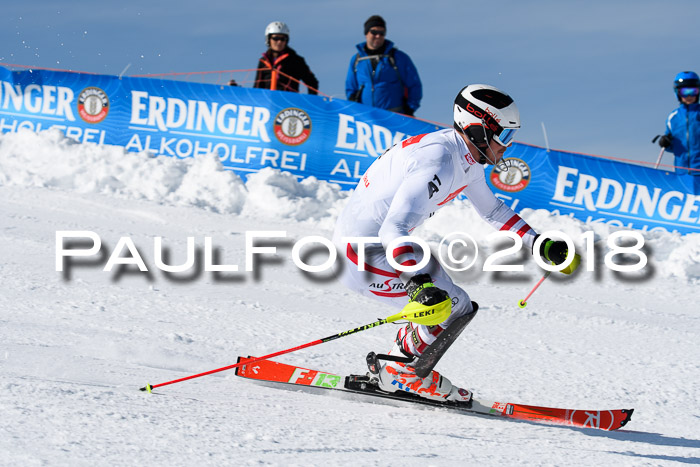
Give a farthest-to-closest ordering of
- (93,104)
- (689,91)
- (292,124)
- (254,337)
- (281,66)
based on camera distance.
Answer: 1. (93,104)
2. (689,91)
3. (292,124)
4. (281,66)
5. (254,337)

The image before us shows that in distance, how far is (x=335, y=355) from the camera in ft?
17.3

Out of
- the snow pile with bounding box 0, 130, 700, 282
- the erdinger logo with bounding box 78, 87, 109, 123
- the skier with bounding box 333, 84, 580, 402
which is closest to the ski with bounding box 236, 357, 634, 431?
the skier with bounding box 333, 84, 580, 402

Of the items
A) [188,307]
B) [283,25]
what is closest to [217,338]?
[188,307]

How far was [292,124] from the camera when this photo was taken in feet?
32.6

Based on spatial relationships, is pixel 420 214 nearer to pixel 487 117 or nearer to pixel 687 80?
pixel 487 117

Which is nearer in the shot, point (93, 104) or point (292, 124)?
point (292, 124)

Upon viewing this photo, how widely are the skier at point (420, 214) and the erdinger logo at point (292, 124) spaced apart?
5628mm

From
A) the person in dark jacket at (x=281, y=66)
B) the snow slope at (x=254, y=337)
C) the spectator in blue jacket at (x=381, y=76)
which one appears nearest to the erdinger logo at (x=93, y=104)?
the snow slope at (x=254, y=337)

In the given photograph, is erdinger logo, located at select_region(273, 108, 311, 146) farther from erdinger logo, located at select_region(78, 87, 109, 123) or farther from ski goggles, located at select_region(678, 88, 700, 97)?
ski goggles, located at select_region(678, 88, 700, 97)

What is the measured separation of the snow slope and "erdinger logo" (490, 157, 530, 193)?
1.51 ft

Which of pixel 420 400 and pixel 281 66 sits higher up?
pixel 281 66

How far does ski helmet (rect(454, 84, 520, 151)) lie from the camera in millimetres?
4062

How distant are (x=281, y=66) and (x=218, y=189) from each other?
1.76 m

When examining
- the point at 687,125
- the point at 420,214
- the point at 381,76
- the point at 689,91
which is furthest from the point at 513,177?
the point at 420,214
